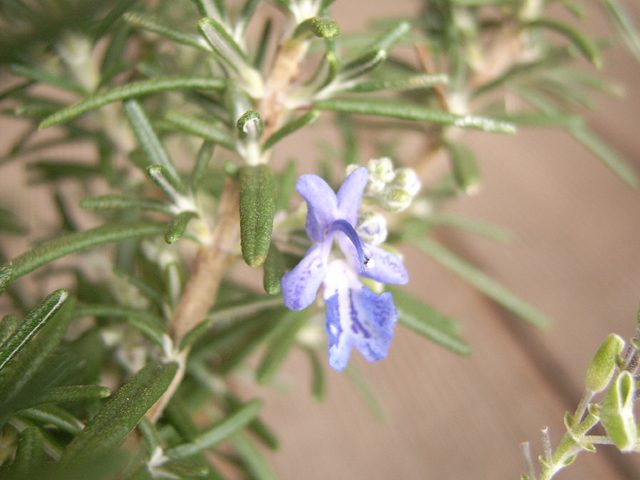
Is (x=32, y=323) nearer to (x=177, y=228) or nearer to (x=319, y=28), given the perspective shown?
(x=177, y=228)

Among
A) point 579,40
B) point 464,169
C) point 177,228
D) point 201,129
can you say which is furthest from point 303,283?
point 579,40

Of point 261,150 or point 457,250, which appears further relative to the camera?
point 457,250

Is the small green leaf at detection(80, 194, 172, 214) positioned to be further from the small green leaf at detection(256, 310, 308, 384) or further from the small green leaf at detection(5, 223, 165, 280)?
the small green leaf at detection(256, 310, 308, 384)

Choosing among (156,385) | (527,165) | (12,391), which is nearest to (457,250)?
(527,165)

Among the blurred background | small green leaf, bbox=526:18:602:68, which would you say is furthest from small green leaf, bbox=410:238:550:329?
small green leaf, bbox=526:18:602:68

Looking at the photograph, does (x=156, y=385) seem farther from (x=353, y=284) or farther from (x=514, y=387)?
(x=514, y=387)
